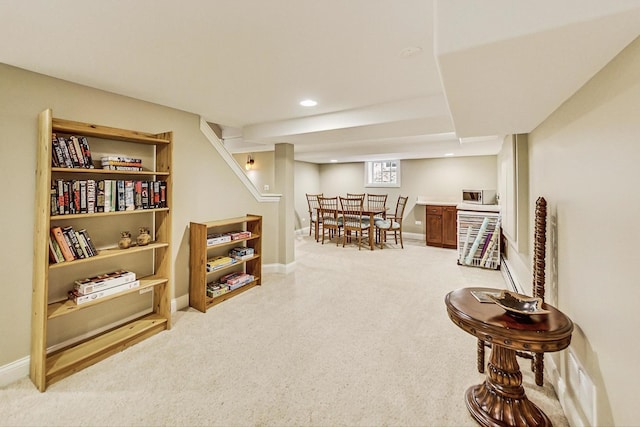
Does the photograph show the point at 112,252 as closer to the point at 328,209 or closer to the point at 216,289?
the point at 216,289

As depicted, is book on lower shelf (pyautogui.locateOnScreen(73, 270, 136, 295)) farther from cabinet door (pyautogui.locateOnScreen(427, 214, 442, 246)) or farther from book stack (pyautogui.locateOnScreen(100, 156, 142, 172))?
cabinet door (pyautogui.locateOnScreen(427, 214, 442, 246))

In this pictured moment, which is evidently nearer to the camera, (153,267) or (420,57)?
(420,57)

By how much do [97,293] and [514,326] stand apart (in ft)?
9.09

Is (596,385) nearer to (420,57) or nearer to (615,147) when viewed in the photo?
(615,147)

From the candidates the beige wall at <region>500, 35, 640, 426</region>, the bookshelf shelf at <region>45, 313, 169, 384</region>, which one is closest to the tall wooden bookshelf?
the bookshelf shelf at <region>45, 313, 169, 384</region>

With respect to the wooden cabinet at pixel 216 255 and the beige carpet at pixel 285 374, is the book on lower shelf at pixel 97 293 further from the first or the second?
the wooden cabinet at pixel 216 255

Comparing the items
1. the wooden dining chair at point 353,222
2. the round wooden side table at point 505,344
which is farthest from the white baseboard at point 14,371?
the wooden dining chair at point 353,222

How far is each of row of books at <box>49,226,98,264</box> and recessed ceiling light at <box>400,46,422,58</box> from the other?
2.58 meters

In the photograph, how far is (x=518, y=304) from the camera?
149 centimetres

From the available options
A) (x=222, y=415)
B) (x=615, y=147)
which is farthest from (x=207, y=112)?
(x=615, y=147)

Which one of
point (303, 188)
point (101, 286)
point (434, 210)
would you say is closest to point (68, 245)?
point (101, 286)

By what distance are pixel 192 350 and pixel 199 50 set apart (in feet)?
7.22

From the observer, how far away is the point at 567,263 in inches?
60.4

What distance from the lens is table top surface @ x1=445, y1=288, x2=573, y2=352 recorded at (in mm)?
1253
